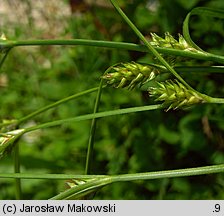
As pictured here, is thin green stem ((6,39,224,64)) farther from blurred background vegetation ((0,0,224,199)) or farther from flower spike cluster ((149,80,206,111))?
blurred background vegetation ((0,0,224,199))

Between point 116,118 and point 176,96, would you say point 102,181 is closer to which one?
point 176,96

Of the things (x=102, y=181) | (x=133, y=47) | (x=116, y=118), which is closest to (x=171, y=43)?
(x=133, y=47)

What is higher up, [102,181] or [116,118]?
[116,118]

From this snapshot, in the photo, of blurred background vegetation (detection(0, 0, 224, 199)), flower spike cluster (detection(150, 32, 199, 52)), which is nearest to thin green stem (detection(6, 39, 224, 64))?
flower spike cluster (detection(150, 32, 199, 52))

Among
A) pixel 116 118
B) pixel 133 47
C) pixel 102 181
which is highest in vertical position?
pixel 116 118

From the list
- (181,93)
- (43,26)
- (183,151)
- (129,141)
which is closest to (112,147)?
(129,141)

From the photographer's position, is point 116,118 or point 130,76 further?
point 116,118

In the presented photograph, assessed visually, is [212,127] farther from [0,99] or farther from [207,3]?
[0,99]
